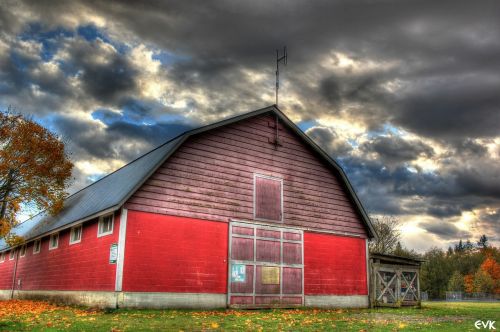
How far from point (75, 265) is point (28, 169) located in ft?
44.3

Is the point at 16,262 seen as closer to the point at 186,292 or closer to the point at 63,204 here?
the point at 63,204

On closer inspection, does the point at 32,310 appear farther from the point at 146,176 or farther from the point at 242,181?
the point at 242,181

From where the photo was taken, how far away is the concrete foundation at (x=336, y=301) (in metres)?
22.0

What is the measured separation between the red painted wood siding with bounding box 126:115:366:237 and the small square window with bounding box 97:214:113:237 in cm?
161

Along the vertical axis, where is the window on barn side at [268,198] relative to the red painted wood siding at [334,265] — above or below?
above

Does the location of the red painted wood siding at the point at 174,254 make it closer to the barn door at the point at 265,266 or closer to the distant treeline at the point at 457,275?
the barn door at the point at 265,266

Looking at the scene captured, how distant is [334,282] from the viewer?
910 inches

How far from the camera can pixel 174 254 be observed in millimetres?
18281

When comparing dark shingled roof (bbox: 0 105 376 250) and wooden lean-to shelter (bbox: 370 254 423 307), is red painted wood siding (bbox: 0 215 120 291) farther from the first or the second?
wooden lean-to shelter (bbox: 370 254 423 307)

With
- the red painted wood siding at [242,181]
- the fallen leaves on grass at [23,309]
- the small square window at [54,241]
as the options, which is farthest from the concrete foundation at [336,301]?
the small square window at [54,241]

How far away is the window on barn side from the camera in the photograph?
2127 centimetres

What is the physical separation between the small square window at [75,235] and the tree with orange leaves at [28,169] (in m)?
8.05

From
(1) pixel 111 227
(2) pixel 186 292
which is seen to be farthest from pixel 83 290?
(2) pixel 186 292

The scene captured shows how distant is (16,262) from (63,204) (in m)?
6.08
